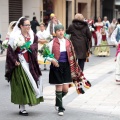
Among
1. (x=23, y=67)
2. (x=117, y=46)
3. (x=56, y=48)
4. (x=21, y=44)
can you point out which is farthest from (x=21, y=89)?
(x=117, y=46)

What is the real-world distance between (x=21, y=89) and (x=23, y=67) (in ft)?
1.24

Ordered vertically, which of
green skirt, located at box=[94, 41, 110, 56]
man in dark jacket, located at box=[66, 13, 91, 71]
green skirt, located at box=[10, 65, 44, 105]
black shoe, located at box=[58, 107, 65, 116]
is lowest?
green skirt, located at box=[94, 41, 110, 56]

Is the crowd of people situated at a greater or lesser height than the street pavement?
greater

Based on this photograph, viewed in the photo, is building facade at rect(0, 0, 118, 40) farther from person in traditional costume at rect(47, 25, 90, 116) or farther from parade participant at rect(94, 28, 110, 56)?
person in traditional costume at rect(47, 25, 90, 116)

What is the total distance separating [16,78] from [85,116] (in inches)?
53.4

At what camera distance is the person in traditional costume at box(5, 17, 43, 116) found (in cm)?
818

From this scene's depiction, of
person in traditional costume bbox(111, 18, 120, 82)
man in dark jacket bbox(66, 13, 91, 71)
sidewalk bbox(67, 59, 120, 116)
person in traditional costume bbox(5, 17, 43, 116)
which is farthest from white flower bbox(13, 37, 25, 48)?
person in traditional costume bbox(111, 18, 120, 82)

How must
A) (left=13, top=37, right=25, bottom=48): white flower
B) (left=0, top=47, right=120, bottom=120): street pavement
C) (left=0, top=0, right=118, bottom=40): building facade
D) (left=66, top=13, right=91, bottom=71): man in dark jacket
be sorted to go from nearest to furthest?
(left=13, top=37, right=25, bottom=48): white flower < (left=0, top=47, right=120, bottom=120): street pavement < (left=66, top=13, right=91, bottom=71): man in dark jacket < (left=0, top=0, right=118, bottom=40): building facade

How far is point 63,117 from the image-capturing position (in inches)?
324

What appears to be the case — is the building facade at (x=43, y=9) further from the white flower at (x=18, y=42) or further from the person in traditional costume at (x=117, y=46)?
the white flower at (x=18, y=42)

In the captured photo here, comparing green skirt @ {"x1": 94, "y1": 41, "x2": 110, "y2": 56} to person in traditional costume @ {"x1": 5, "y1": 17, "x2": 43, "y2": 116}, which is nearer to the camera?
person in traditional costume @ {"x1": 5, "y1": 17, "x2": 43, "y2": 116}

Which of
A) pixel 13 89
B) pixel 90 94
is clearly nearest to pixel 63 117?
pixel 13 89

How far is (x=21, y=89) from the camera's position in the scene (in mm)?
8180

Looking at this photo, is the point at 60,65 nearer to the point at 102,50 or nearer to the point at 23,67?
the point at 23,67
